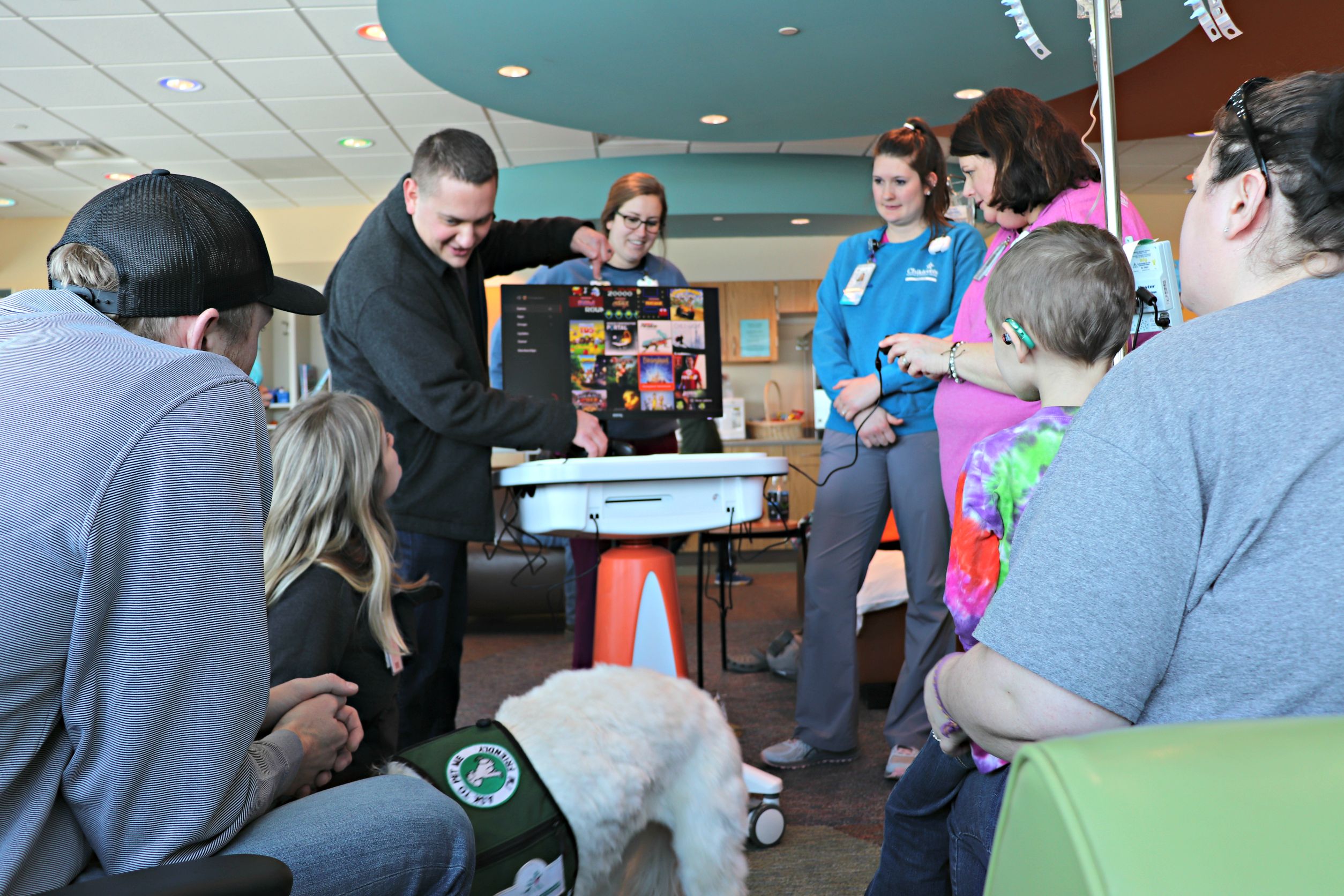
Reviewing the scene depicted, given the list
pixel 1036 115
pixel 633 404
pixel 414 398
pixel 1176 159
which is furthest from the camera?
pixel 1176 159

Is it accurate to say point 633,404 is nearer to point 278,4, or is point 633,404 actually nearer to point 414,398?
point 414,398

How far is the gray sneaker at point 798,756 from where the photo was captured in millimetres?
2459

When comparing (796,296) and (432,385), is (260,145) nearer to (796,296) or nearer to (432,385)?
(796,296)

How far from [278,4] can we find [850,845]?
4.38 meters

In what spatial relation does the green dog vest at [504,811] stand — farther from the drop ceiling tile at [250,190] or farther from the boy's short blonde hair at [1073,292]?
the drop ceiling tile at [250,190]

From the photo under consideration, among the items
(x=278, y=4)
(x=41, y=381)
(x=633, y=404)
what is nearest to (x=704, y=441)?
(x=278, y=4)

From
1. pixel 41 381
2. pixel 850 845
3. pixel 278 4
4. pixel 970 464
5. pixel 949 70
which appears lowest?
pixel 850 845

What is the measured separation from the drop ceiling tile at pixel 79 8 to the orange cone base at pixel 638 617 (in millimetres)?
4018

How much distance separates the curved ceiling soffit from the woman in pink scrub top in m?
2.31

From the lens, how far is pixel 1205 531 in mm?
678

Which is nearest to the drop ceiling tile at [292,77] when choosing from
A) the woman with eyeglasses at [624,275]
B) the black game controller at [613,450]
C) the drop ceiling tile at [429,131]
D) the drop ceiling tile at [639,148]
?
the drop ceiling tile at [429,131]

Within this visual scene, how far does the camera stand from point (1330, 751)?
0.39 m

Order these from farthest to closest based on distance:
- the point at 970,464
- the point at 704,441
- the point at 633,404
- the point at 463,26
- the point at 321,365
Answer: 1. the point at 321,365
2. the point at 704,441
3. the point at 463,26
4. the point at 633,404
5. the point at 970,464

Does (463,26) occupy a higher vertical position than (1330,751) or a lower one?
higher
